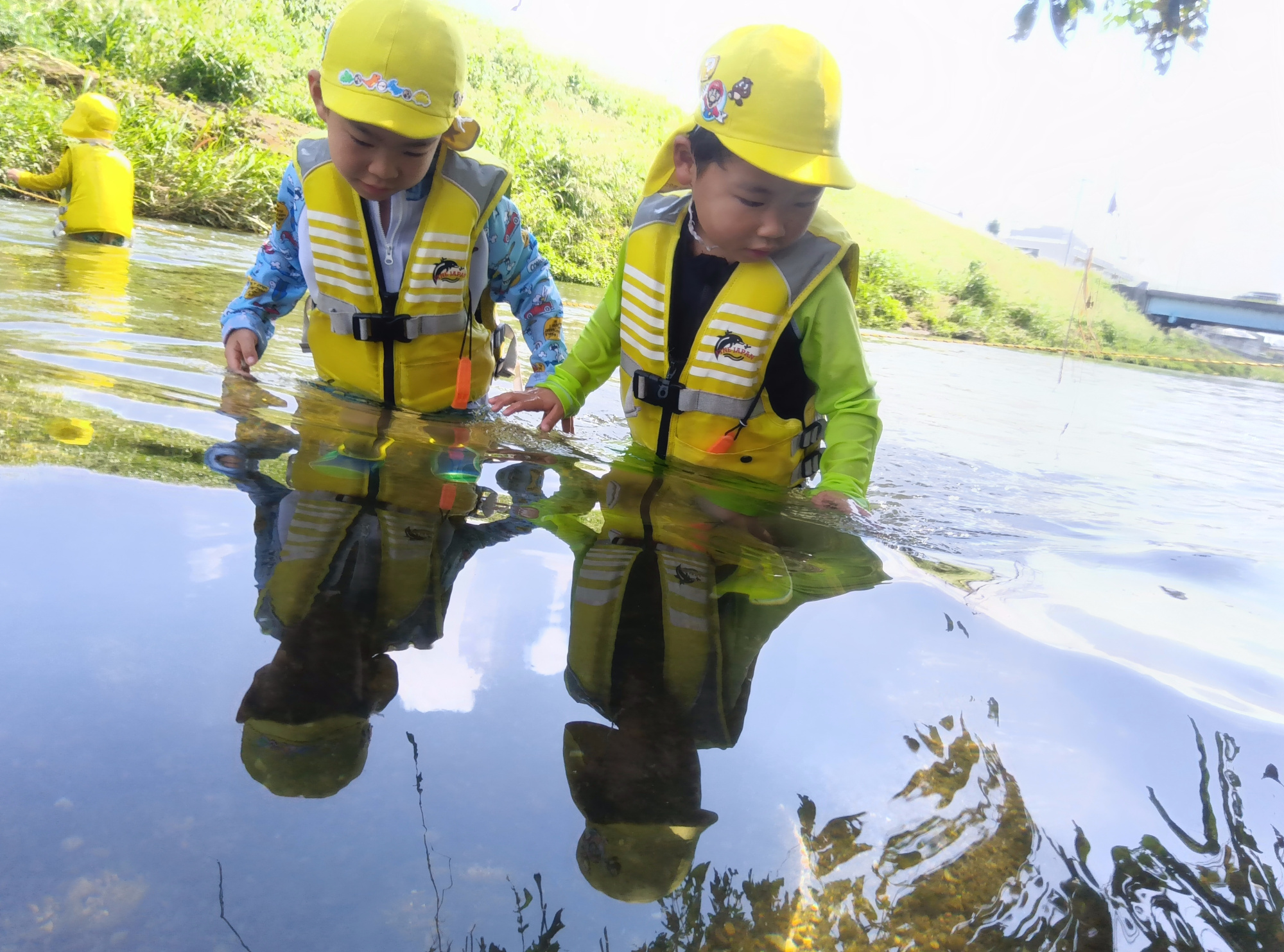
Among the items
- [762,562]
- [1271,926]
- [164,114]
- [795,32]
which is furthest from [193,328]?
[164,114]

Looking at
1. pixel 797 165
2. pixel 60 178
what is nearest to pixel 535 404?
pixel 797 165

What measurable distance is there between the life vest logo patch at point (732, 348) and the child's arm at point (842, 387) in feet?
0.55

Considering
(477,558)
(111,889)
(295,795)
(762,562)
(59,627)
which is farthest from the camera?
(762,562)

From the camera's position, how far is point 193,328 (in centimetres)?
448

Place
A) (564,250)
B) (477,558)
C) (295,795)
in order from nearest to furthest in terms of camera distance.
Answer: (295,795) → (477,558) → (564,250)

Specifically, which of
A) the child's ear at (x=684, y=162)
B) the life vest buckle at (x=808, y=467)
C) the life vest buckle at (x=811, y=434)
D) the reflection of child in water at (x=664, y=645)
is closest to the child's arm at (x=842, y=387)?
the life vest buckle at (x=811, y=434)

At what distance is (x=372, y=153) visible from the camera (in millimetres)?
2783

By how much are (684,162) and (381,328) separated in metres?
1.11

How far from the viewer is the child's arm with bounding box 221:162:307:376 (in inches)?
126

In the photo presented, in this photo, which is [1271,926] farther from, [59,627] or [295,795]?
[59,627]

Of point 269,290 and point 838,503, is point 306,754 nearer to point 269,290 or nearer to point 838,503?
point 838,503

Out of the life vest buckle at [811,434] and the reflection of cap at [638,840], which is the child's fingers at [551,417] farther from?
the reflection of cap at [638,840]

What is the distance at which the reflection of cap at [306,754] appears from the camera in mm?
1025

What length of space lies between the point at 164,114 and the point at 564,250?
612cm
